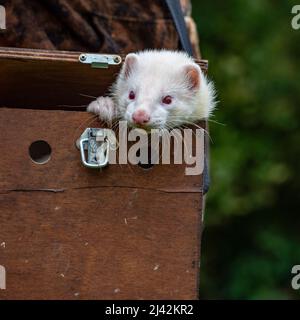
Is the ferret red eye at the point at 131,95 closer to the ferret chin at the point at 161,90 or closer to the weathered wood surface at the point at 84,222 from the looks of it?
the ferret chin at the point at 161,90

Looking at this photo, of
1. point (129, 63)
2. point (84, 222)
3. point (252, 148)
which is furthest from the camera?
point (252, 148)

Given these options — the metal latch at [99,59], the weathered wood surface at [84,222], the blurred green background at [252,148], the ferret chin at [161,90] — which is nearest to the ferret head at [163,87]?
the ferret chin at [161,90]

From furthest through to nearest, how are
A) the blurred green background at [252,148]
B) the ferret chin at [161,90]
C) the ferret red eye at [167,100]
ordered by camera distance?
the blurred green background at [252,148]
the ferret red eye at [167,100]
the ferret chin at [161,90]

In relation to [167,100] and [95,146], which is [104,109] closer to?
[95,146]

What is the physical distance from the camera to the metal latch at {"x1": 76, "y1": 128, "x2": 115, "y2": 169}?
3.55m

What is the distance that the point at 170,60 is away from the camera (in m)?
3.99

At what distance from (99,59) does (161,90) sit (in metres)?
0.38

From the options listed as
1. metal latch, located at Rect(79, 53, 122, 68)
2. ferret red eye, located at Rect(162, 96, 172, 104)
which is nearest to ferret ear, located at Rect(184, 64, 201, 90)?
ferret red eye, located at Rect(162, 96, 172, 104)

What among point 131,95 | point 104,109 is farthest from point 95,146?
point 131,95

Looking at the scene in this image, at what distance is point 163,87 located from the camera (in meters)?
3.89

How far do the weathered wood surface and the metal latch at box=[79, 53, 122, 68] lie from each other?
0.67 feet

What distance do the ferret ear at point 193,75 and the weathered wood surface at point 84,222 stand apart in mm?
464

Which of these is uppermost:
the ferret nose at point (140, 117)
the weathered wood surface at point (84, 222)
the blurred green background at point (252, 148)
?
the blurred green background at point (252, 148)

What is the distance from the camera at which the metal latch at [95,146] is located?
11.6ft
